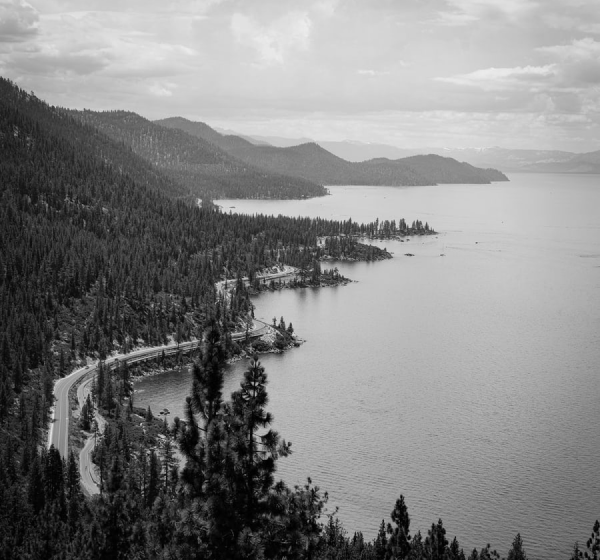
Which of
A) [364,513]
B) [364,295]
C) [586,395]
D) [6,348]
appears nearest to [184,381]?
[6,348]

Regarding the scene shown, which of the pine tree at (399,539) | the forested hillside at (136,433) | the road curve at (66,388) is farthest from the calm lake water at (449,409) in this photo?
the pine tree at (399,539)

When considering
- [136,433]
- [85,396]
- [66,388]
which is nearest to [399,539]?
[136,433]

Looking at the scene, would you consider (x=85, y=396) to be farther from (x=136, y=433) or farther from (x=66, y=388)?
(x=136, y=433)

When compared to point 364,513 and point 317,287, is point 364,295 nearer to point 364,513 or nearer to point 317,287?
point 317,287

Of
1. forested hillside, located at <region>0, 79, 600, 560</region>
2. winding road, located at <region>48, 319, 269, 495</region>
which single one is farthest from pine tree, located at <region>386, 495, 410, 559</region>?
winding road, located at <region>48, 319, 269, 495</region>

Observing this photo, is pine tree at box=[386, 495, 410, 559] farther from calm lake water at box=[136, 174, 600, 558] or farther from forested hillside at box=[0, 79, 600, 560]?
calm lake water at box=[136, 174, 600, 558]

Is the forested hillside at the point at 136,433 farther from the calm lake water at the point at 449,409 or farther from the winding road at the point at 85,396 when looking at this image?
the calm lake water at the point at 449,409

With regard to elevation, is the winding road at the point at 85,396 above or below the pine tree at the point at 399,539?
below

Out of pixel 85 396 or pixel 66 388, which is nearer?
pixel 85 396

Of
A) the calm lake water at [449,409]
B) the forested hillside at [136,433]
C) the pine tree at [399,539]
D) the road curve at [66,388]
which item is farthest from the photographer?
the road curve at [66,388]
